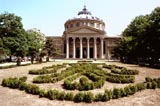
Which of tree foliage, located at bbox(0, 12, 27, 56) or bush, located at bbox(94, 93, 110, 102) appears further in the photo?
tree foliage, located at bbox(0, 12, 27, 56)

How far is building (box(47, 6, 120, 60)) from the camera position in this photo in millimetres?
76562

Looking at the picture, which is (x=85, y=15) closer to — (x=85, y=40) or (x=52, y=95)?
(x=85, y=40)

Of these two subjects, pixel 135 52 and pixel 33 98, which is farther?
pixel 135 52

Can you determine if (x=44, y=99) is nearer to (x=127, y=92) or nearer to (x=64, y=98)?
(x=64, y=98)

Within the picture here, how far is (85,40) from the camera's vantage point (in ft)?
265

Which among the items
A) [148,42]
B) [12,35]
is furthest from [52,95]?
[12,35]

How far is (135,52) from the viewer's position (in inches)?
1710

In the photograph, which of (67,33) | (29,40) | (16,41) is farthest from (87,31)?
(16,41)

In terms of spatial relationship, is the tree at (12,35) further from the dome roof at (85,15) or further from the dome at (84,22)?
the dome roof at (85,15)

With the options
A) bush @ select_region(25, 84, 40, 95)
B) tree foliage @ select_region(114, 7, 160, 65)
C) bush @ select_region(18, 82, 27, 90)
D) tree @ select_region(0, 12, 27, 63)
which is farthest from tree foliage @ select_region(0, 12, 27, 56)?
bush @ select_region(25, 84, 40, 95)

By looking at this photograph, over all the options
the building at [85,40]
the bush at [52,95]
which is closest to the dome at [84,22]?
the building at [85,40]

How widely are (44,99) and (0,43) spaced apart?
3252 centimetres

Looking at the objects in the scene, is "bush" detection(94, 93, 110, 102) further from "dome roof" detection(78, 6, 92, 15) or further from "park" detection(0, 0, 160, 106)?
"dome roof" detection(78, 6, 92, 15)

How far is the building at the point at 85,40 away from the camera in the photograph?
76.6m
